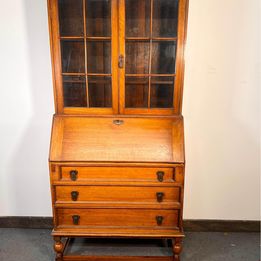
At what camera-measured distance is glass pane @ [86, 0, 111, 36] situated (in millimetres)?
1593

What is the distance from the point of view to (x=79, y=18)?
162 cm

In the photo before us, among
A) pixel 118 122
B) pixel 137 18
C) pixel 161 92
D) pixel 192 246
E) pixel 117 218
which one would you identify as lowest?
pixel 192 246

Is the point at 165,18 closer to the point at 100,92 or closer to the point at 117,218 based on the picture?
the point at 100,92

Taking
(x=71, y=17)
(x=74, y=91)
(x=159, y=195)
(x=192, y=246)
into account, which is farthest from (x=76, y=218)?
(x=71, y=17)

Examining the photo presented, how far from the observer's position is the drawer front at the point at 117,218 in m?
1.75

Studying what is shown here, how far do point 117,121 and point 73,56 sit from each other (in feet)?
1.63

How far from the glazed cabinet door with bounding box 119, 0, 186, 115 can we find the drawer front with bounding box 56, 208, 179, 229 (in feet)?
2.16

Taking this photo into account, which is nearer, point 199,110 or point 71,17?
point 71,17

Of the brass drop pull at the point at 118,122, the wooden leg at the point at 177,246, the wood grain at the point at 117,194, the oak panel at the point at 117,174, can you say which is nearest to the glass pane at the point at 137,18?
the brass drop pull at the point at 118,122

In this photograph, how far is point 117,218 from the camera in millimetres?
1764

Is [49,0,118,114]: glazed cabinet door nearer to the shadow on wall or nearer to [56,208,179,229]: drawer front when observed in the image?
the shadow on wall

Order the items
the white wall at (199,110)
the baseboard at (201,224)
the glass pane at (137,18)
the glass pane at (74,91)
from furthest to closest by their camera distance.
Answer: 1. the baseboard at (201,224)
2. the white wall at (199,110)
3. the glass pane at (74,91)
4. the glass pane at (137,18)

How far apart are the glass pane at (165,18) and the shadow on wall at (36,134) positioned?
0.81m

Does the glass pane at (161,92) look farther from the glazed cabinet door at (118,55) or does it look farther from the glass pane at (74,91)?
the glass pane at (74,91)
